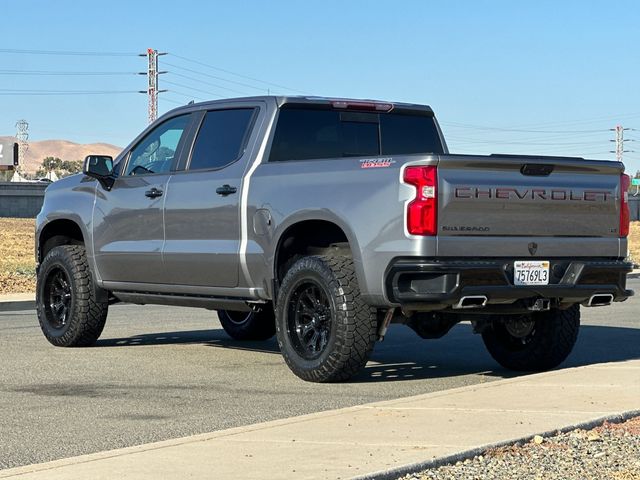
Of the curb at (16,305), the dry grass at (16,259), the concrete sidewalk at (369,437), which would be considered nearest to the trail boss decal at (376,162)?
the concrete sidewalk at (369,437)

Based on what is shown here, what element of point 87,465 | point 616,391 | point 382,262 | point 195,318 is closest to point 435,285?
point 382,262

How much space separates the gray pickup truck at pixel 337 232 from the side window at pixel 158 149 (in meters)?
0.02

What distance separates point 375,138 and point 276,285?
5.95 ft

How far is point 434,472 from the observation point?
21.5 ft

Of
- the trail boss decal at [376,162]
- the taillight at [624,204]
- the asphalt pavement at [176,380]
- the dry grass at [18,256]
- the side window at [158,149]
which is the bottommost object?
the dry grass at [18,256]

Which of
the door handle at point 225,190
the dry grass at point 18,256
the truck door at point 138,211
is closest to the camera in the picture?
the door handle at point 225,190

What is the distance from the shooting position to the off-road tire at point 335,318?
977 cm

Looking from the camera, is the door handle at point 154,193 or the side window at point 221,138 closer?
the side window at point 221,138

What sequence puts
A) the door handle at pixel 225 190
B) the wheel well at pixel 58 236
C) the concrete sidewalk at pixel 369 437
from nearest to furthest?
the concrete sidewalk at pixel 369 437 < the door handle at pixel 225 190 < the wheel well at pixel 58 236

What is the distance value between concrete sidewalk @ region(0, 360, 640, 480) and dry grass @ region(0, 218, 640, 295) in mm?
14696

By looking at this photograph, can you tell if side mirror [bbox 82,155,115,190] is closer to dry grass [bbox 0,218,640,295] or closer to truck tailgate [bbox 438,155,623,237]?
truck tailgate [bbox 438,155,623,237]

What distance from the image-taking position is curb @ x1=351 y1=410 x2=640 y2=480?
6.33 meters

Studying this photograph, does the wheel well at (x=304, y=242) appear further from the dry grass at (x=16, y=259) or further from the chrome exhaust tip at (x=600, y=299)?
the dry grass at (x=16, y=259)

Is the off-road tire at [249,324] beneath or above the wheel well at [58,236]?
beneath
